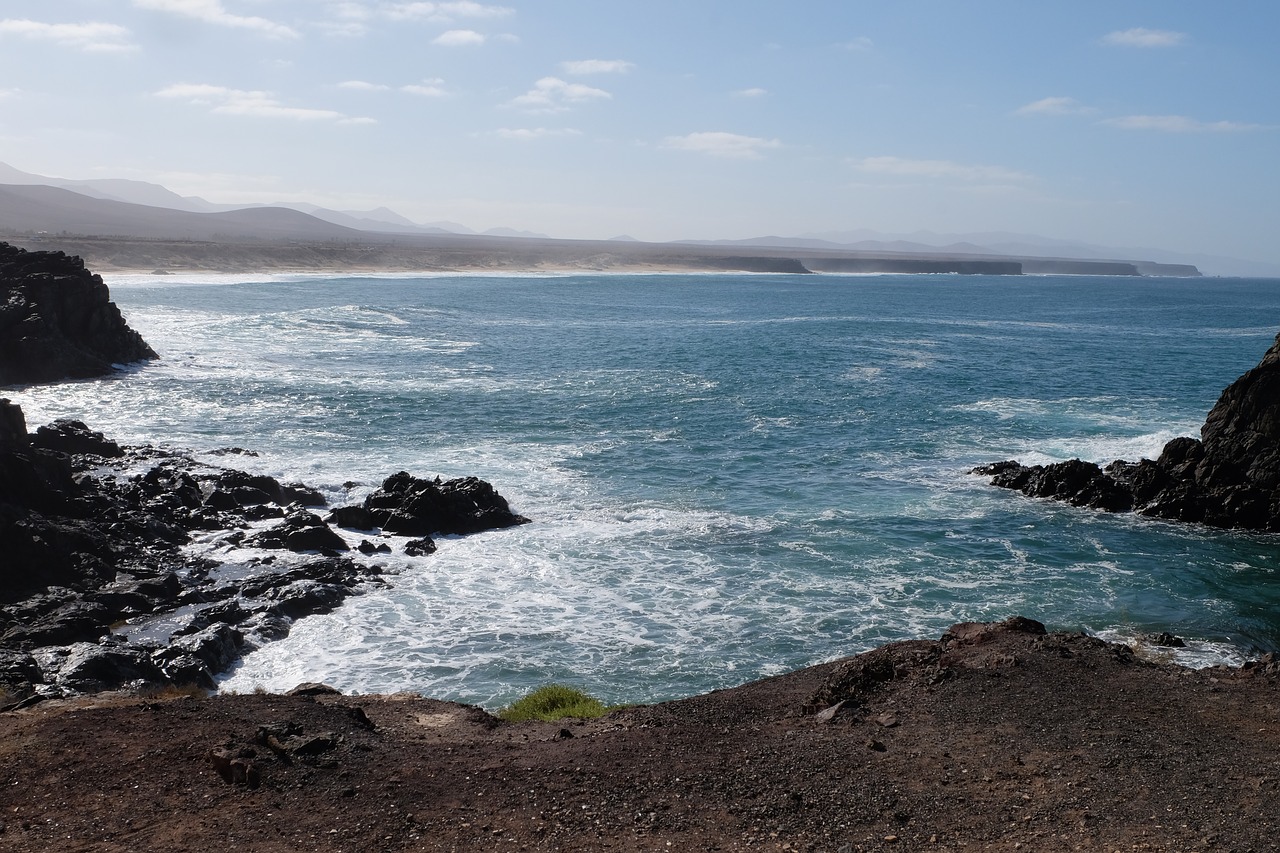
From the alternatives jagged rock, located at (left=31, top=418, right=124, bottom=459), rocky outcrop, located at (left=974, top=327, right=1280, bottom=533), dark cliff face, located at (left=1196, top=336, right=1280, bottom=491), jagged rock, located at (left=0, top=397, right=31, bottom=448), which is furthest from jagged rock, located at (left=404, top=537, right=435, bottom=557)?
dark cliff face, located at (left=1196, top=336, right=1280, bottom=491)

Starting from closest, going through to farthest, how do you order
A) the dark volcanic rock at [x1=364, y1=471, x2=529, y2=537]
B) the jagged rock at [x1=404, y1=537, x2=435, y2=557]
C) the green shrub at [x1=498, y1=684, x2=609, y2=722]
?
the green shrub at [x1=498, y1=684, x2=609, y2=722] → the jagged rock at [x1=404, y1=537, x2=435, y2=557] → the dark volcanic rock at [x1=364, y1=471, x2=529, y2=537]

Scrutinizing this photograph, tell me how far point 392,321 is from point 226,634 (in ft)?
215

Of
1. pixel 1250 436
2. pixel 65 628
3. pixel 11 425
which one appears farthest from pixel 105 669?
pixel 1250 436

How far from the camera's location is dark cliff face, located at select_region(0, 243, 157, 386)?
1802 inches

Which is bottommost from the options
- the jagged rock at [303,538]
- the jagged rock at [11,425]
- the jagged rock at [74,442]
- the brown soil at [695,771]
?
the jagged rock at [303,538]

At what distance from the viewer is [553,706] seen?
53.7 feet

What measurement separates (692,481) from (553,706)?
1644 centimetres

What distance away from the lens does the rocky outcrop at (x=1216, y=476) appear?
28.1m

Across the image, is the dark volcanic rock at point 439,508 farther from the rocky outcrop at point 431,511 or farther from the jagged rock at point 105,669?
the jagged rock at point 105,669

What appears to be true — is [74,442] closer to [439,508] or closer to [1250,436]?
[439,508]

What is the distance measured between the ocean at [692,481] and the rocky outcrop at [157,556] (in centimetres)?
88

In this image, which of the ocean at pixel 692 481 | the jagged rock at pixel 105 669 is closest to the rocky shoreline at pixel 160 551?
the jagged rock at pixel 105 669

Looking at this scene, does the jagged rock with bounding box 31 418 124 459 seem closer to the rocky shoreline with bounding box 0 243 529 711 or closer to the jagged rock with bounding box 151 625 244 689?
the rocky shoreline with bounding box 0 243 529 711

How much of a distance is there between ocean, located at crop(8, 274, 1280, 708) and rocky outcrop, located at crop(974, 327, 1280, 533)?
1.13 meters
